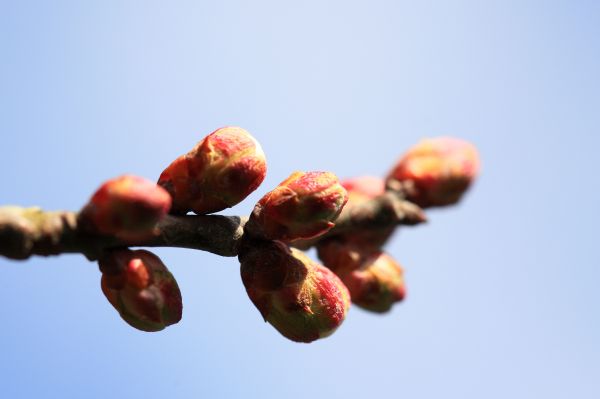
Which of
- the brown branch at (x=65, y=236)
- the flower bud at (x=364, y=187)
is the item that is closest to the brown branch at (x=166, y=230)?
the brown branch at (x=65, y=236)

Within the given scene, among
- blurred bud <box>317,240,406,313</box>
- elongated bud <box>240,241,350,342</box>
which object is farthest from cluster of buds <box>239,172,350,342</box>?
blurred bud <box>317,240,406,313</box>

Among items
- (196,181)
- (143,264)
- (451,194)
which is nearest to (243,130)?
(196,181)

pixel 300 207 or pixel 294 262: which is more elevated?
pixel 300 207

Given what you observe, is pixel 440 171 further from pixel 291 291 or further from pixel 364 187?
pixel 291 291

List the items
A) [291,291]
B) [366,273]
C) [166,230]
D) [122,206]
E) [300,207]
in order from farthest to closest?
[366,273]
[291,291]
[300,207]
[166,230]
[122,206]

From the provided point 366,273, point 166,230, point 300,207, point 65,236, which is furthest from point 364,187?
point 65,236

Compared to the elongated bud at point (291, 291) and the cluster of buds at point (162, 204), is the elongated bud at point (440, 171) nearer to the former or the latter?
the elongated bud at point (291, 291)

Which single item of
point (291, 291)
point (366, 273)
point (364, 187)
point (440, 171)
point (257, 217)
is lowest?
point (366, 273)
